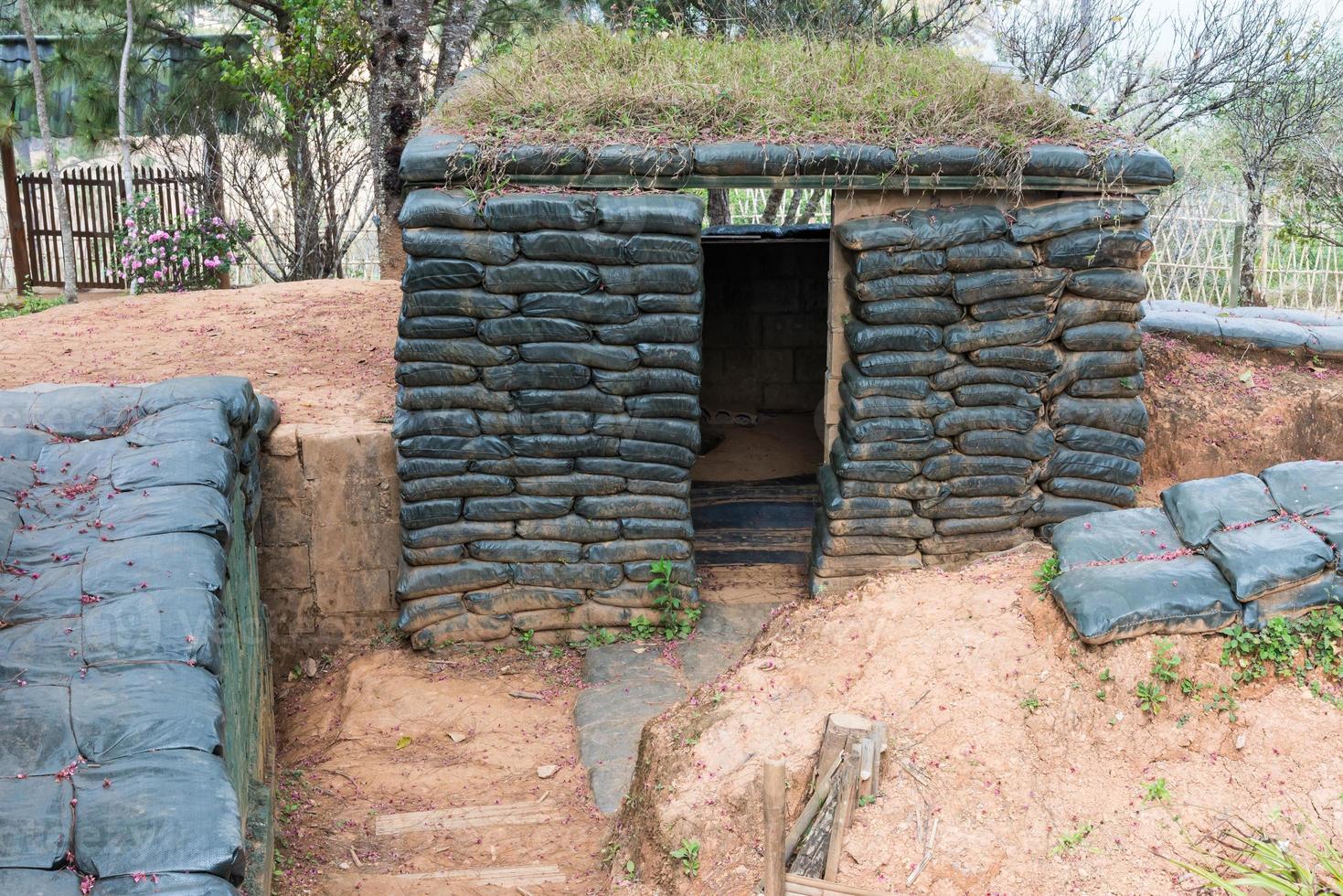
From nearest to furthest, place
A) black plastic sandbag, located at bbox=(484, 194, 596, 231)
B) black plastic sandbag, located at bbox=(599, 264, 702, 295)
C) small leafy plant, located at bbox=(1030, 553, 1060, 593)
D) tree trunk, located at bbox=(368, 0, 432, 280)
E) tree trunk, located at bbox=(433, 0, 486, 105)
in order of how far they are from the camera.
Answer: small leafy plant, located at bbox=(1030, 553, 1060, 593), black plastic sandbag, located at bbox=(484, 194, 596, 231), black plastic sandbag, located at bbox=(599, 264, 702, 295), tree trunk, located at bbox=(368, 0, 432, 280), tree trunk, located at bbox=(433, 0, 486, 105)

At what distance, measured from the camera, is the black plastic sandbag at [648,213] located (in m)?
5.21

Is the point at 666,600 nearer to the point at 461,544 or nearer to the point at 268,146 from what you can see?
the point at 461,544

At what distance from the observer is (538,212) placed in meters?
5.20

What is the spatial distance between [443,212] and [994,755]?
10.7 feet

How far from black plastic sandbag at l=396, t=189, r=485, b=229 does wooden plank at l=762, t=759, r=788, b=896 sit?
3159 millimetres

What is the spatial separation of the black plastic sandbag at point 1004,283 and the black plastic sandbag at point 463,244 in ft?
6.77

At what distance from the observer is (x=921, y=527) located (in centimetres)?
572

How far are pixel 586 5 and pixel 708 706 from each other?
9254 mm

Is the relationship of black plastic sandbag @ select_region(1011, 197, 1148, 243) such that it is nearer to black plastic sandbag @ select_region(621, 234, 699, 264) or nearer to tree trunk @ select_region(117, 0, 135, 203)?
black plastic sandbag @ select_region(621, 234, 699, 264)

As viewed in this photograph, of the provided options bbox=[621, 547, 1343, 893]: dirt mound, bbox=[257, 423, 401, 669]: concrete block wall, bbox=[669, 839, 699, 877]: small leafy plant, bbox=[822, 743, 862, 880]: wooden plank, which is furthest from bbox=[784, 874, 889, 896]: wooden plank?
bbox=[257, 423, 401, 669]: concrete block wall

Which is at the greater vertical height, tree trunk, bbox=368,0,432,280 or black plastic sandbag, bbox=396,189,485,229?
tree trunk, bbox=368,0,432,280

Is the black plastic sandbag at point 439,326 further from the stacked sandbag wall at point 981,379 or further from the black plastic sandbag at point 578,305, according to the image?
the stacked sandbag wall at point 981,379

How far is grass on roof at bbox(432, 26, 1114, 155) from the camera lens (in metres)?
5.38

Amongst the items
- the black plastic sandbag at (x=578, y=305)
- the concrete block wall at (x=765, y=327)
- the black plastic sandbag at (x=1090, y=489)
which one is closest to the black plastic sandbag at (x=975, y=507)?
the black plastic sandbag at (x=1090, y=489)
